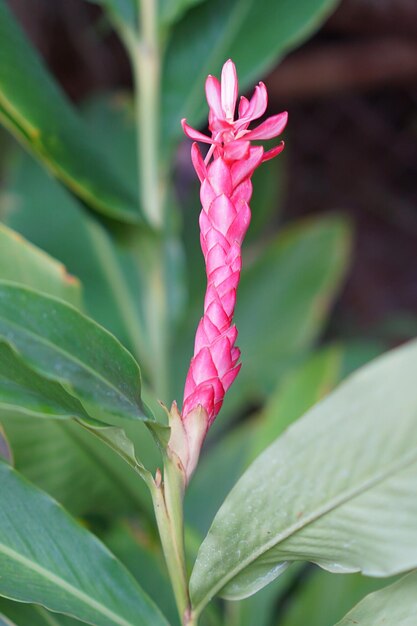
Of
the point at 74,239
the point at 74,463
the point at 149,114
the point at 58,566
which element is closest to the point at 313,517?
the point at 58,566

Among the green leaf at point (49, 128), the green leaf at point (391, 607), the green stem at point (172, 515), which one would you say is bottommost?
the green leaf at point (391, 607)

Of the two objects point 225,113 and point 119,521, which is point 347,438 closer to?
point 225,113

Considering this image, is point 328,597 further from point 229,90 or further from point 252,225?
point 252,225

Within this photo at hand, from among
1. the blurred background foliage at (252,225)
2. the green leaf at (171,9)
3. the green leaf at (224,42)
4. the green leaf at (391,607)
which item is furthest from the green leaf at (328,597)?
the green leaf at (171,9)

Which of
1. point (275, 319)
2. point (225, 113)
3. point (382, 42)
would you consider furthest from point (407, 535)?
point (382, 42)

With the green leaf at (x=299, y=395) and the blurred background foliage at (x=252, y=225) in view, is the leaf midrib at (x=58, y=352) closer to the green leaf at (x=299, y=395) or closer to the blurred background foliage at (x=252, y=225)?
the blurred background foliage at (x=252, y=225)

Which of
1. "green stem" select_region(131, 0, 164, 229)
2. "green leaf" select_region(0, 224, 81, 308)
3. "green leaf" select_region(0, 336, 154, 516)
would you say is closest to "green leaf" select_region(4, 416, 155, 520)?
"green leaf" select_region(0, 336, 154, 516)
